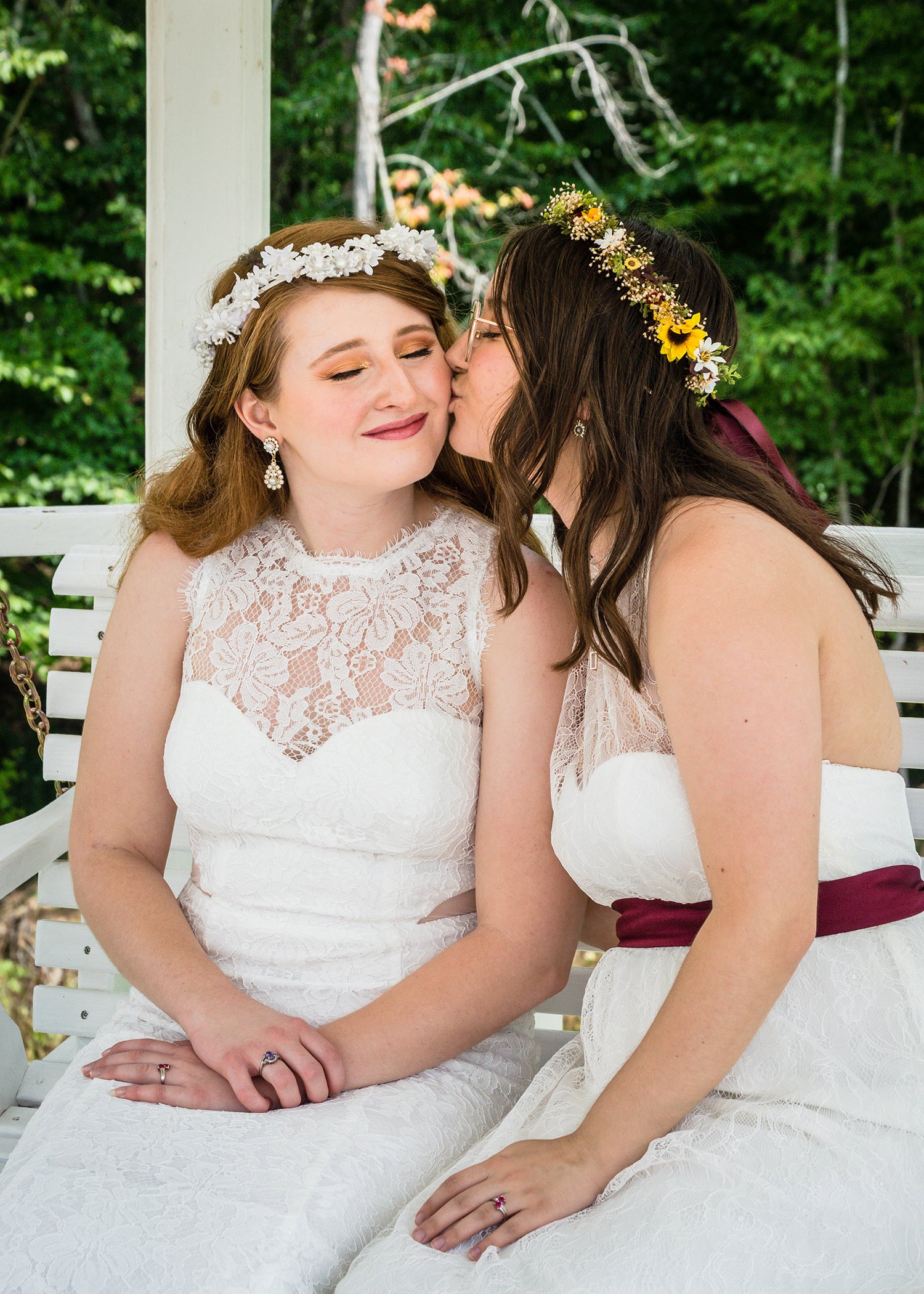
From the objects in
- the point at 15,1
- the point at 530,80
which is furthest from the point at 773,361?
the point at 15,1

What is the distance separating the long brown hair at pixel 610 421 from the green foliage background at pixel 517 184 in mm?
6337

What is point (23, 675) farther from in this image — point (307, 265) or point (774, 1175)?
point (774, 1175)

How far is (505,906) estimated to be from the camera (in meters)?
1.99

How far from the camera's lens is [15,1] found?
808 cm

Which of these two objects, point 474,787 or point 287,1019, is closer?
point 287,1019

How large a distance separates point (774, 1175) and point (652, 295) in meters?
1.21

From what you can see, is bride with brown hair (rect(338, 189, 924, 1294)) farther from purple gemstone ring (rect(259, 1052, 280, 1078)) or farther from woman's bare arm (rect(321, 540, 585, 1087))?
purple gemstone ring (rect(259, 1052, 280, 1078))

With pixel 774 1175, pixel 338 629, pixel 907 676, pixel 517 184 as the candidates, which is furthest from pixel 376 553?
pixel 517 184

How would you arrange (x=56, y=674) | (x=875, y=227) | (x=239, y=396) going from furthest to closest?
(x=875, y=227), (x=56, y=674), (x=239, y=396)

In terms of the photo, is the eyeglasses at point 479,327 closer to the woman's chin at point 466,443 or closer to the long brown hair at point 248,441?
the woman's chin at point 466,443

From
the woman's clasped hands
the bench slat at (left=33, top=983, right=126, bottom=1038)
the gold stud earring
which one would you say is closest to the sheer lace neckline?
the gold stud earring

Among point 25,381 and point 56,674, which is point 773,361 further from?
point 56,674

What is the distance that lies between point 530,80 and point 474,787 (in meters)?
7.89

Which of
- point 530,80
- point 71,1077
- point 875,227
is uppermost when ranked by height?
point 530,80
